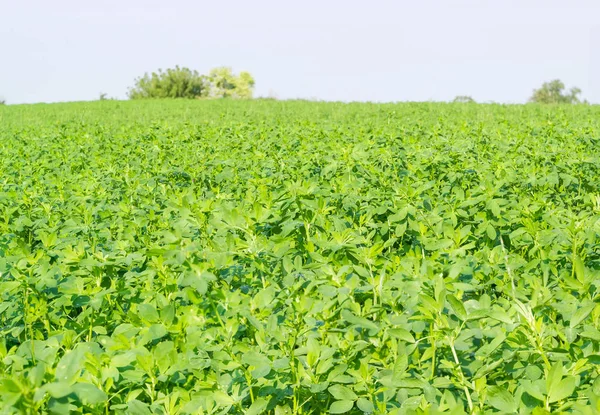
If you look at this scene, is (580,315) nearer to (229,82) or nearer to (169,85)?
(169,85)

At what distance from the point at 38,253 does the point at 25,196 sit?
2055mm

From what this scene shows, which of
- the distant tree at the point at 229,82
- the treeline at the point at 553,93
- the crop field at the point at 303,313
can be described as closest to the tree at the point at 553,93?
the treeline at the point at 553,93

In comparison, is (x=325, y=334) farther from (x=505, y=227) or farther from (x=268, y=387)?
(x=505, y=227)

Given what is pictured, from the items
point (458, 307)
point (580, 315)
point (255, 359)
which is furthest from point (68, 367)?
point (580, 315)

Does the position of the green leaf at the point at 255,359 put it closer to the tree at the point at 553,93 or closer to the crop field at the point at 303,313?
the crop field at the point at 303,313

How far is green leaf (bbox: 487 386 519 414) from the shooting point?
1.57 metres

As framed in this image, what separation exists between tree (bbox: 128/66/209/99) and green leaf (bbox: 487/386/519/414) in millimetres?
50063

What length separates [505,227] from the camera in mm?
3664

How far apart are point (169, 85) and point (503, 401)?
168 ft

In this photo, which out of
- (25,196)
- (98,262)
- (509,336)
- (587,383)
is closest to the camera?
(509,336)

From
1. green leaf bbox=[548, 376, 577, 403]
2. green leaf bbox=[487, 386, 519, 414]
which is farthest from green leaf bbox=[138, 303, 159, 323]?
green leaf bbox=[548, 376, 577, 403]

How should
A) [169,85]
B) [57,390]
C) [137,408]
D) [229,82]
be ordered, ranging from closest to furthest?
1. [57,390]
2. [137,408]
3. [169,85]
4. [229,82]

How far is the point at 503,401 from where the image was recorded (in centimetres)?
158

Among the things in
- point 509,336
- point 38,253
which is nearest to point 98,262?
point 38,253
